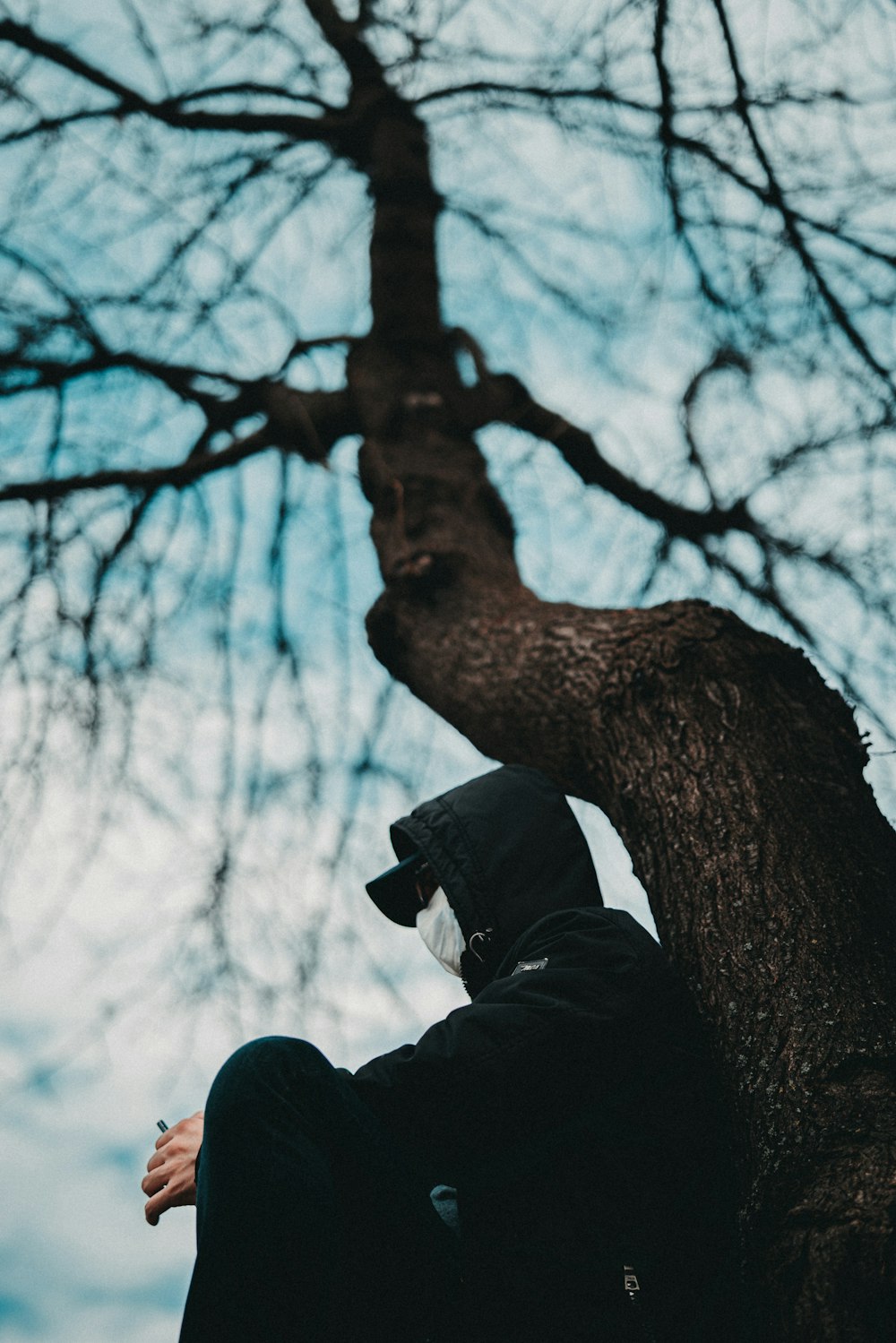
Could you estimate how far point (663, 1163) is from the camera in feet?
4.56

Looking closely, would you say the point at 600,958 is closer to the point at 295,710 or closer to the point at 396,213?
the point at 295,710

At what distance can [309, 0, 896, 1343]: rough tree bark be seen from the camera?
1250mm

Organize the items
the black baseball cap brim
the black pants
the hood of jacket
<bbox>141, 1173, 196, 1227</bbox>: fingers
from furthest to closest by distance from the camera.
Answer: the black baseball cap brim → the hood of jacket → <bbox>141, 1173, 196, 1227</bbox>: fingers → the black pants

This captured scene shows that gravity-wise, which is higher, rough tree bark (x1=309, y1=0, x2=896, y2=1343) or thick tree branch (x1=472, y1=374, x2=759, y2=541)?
thick tree branch (x1=472, y1=374, x2=759, y2=541)

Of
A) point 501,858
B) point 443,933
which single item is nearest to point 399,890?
point 443,933

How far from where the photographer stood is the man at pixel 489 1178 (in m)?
1.25

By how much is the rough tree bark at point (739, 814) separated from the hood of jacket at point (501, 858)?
124mm

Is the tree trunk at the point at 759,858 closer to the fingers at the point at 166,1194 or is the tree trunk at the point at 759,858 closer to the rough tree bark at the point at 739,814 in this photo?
the rough tree bark at the point at 739,814

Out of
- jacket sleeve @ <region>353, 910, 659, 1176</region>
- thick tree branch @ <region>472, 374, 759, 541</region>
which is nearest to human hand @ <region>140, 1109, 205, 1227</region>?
jacket sleeve @ <region>353, 910, 659, 1176</region>

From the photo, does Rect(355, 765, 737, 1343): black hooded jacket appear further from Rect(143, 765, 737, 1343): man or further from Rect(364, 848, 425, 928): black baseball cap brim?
Rect(364, 848, 425, 928): black baseball cap brim

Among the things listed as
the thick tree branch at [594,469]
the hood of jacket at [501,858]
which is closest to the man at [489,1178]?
the hood of jacket at [501,858]

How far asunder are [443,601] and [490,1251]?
1.59m

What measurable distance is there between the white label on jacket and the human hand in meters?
0.48

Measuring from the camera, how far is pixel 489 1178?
1371mm
